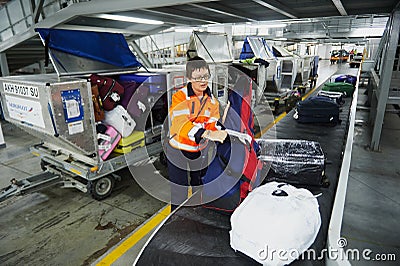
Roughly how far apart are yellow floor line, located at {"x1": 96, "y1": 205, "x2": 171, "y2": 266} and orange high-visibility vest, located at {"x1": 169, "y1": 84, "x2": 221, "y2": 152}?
1.10m

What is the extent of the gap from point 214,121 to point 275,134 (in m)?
2.25

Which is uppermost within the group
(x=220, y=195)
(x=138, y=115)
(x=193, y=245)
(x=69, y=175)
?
(x=138, y=115)

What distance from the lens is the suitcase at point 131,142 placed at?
157 inches

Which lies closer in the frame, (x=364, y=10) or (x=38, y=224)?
(x=38, y=224)

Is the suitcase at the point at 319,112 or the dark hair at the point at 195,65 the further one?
the suitcase at the point at 319,112

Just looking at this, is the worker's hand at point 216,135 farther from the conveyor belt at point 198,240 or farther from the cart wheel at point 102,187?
the cart wheel at point 102,187

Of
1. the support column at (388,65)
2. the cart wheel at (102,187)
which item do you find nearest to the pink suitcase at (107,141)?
the cart wheel at (102,187)

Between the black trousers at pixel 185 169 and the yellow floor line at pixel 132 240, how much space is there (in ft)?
1.74

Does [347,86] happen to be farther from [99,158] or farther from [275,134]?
[99,158]

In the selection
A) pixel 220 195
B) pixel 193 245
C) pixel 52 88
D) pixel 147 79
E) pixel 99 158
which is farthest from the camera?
pixel 147 79

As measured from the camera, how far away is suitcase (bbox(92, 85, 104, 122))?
3.68 meters

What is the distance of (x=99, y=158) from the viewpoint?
12.4ft

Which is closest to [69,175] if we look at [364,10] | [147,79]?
[147,79]

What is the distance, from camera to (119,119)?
12.7 ft
